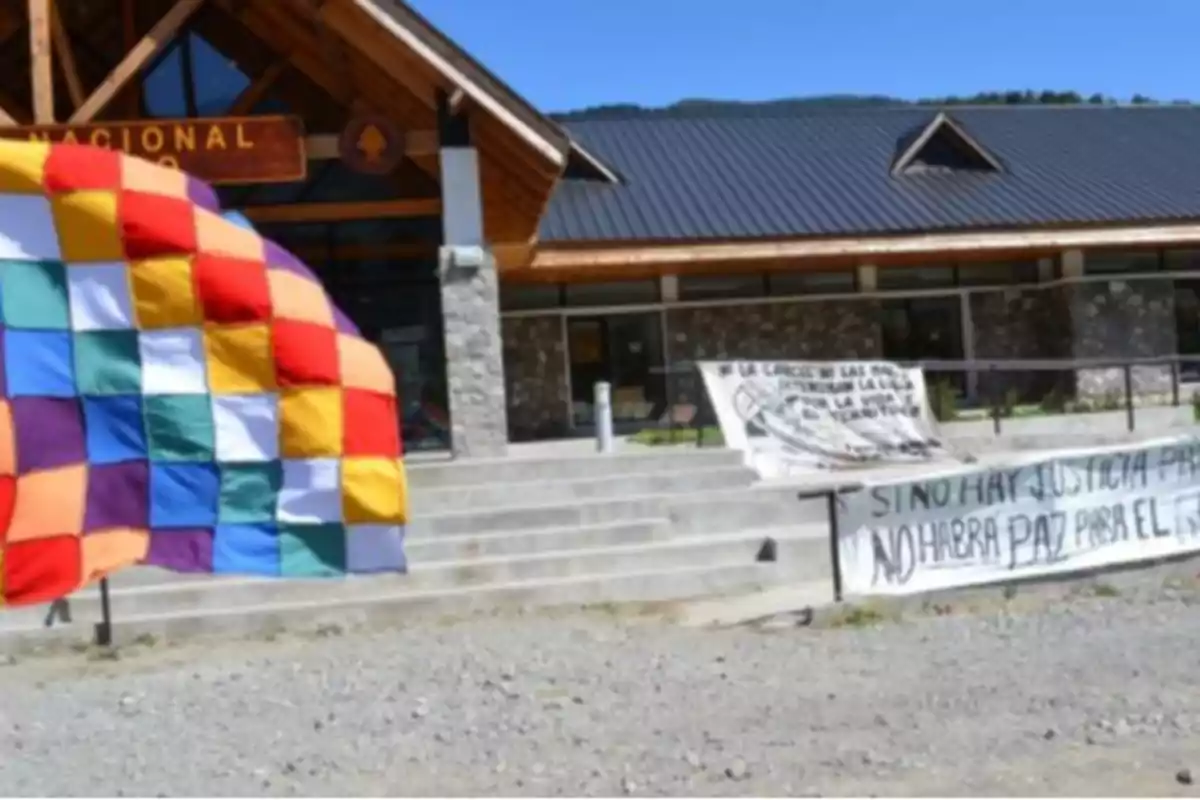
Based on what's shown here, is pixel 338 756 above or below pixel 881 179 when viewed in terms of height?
below

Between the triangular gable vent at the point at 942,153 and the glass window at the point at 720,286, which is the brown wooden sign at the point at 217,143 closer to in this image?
the glass window at the point at 720,286

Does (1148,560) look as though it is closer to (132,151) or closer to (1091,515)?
(1091,515)

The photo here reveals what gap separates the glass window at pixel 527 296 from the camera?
831 inches

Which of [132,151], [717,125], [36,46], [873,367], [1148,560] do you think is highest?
[717,125]

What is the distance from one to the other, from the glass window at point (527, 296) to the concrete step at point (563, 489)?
9002 mm

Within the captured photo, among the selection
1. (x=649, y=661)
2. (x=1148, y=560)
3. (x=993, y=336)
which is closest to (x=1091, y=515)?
(x=1148, y=560)

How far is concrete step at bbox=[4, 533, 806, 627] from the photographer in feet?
32.1

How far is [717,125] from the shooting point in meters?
27.4

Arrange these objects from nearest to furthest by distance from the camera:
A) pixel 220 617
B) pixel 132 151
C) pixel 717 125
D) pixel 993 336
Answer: pixel 220 617, pixel 132 151, pixel 993 336, pixel 717 125

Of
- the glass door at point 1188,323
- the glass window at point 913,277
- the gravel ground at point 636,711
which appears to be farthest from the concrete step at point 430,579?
the glass door at point 1188,323

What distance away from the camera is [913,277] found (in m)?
22.2

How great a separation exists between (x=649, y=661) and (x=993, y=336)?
1597 centimetres

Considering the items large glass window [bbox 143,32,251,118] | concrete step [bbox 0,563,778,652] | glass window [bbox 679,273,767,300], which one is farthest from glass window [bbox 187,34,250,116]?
glass window [bbox 679,273,767,300]

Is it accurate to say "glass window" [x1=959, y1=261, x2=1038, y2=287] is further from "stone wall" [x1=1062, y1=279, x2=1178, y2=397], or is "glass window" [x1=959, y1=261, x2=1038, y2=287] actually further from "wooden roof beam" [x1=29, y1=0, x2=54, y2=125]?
"wooden roof beam" [x1=29, y1=0, x2=54, y2=125]
